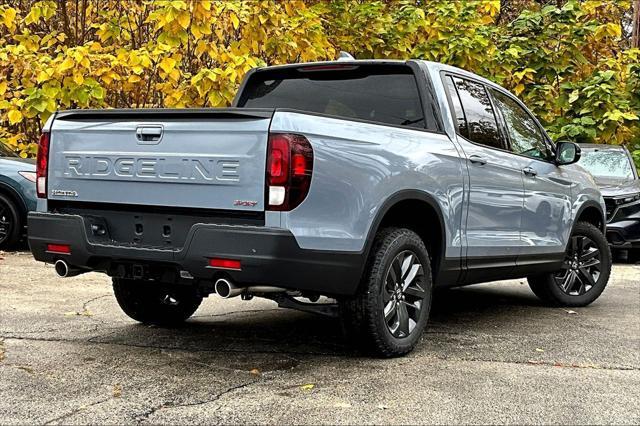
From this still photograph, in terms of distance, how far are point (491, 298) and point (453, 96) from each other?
114 inches

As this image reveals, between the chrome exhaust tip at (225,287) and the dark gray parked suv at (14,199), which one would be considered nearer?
the chrome exhaust tip at (225,287)

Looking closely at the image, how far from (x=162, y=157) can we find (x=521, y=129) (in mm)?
3406

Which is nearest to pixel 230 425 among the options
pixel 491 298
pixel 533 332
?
pixel 533 332

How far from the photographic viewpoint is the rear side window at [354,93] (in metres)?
5.70

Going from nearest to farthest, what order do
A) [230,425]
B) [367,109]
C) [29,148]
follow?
[230,425], [367,109], [29,148]

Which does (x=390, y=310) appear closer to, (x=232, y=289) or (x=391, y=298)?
(x=391, y=298)

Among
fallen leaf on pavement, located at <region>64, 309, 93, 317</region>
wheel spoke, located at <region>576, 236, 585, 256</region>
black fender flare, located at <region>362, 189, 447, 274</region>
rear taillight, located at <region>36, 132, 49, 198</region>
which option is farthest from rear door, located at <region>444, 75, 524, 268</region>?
fallen leaf on pavement, located at <region>64, 309, 93, 317</region>

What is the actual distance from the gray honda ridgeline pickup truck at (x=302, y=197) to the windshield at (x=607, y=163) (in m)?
6.75

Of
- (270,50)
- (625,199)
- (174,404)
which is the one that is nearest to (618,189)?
(625,199)

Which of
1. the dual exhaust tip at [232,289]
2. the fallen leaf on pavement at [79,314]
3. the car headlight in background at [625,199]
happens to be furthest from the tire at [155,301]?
the car headlight in background at [625,199]

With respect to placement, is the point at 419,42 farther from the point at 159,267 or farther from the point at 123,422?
the point at 123,422

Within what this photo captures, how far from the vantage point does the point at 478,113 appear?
6.14 meters

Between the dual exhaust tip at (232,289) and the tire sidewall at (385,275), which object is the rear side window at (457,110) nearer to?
the tire sidewall at (385,275)

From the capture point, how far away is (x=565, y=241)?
7.13 metres
